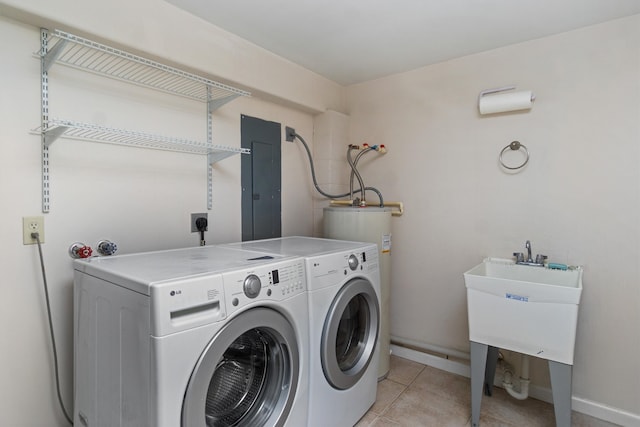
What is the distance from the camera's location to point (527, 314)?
1704 mm

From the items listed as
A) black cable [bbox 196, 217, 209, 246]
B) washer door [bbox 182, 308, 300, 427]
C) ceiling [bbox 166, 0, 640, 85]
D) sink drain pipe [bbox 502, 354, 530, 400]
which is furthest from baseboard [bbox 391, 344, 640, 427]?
ceiling [bbox 166, 0, 640, 85]

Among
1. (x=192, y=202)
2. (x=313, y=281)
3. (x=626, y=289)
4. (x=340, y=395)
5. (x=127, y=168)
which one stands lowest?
(x=340, y=395)

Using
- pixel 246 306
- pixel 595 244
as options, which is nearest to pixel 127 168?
pixel 246 306

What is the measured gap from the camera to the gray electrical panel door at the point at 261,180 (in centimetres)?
232

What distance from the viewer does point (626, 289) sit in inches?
74.0

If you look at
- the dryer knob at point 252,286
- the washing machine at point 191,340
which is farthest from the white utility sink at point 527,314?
the dryer knob at point 252,286

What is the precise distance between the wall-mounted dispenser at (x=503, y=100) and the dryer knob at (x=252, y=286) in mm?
1834

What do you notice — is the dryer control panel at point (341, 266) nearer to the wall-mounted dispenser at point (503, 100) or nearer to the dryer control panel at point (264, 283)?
the dryer control panel at point (264, 283)

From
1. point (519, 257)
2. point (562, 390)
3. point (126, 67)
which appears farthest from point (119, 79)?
point (562, 390)

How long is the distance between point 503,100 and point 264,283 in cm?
184

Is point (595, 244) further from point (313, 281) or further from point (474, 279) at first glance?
point (313, 281)

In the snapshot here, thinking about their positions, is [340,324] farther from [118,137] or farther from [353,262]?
[118,137]

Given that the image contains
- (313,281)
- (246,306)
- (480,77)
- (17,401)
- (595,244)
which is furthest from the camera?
(480,77)

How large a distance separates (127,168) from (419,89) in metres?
2.02
